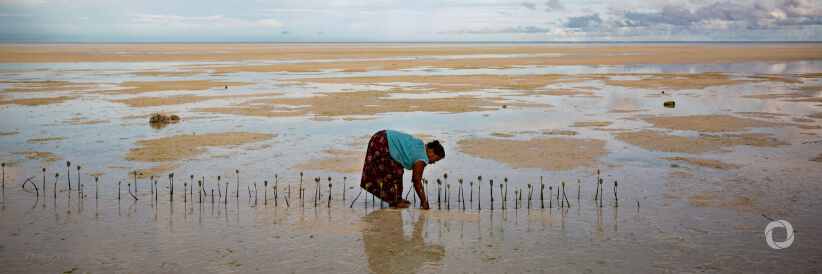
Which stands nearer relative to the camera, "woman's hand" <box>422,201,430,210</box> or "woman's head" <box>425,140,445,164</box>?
"woman's head" <box>425,140,445,164</box>

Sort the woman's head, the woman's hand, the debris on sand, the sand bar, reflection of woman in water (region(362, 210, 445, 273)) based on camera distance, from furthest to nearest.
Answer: the debris on sand, the sand bar, the woman's hand, the woman's head, reflection of woman in water (region(362, 210, 445, 273))

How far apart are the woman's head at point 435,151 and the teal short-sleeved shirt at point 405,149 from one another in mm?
63

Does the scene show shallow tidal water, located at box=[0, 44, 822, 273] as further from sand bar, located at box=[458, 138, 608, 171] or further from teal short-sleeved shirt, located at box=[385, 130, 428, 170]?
teal short-sleeved shirt, located at box=[385, 130, 428, 170]

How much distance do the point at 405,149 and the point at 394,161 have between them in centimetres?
28

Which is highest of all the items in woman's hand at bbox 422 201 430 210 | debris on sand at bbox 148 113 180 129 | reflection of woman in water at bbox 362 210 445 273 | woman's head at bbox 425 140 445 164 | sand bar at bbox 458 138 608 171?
debris on sand at bbox 148 113 180 129

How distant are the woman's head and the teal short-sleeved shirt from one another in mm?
63

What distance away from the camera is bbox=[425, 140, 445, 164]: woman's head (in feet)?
24.5

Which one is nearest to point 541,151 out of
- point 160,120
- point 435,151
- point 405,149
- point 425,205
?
point 425,205

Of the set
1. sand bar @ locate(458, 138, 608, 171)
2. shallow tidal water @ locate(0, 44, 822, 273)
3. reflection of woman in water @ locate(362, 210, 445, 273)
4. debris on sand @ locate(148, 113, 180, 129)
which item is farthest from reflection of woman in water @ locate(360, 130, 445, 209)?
debris on sand @ locate(148, 113, 180, 129)

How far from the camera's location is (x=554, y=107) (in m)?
19.9

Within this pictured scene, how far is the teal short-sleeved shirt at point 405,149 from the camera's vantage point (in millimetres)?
7562

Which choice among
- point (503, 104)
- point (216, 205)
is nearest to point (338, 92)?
point (503, 104)

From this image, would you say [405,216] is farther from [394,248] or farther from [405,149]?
[394,248]

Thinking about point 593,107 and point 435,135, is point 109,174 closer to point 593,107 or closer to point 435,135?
point 435,135
